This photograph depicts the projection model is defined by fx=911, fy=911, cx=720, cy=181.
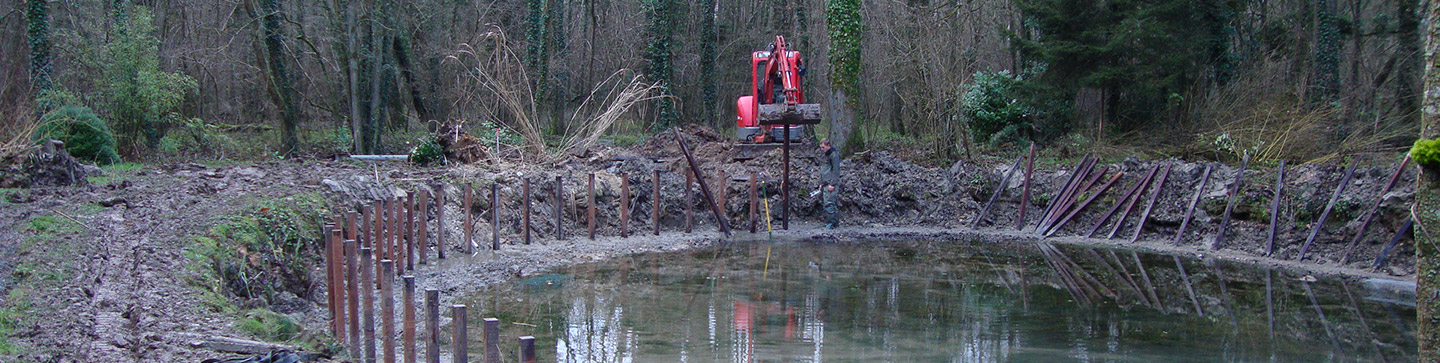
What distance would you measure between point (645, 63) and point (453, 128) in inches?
433

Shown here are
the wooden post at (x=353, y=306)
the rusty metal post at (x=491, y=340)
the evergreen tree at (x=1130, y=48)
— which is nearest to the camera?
the rusty metal post at (x=491, y=340)

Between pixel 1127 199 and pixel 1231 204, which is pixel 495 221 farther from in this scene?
pixel 1231 204

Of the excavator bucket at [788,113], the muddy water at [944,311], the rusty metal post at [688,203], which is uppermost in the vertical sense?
the excavator bucket at [788,113]

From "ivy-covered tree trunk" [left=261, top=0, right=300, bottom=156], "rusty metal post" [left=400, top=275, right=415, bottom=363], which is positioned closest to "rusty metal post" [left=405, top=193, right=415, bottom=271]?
"rusty metal post" [left=400, top=275, right=415, bottom=363]

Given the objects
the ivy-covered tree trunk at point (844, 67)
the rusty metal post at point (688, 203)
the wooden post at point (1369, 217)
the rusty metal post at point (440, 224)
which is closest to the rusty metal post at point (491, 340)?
the rusty metal post at point (440, 224)

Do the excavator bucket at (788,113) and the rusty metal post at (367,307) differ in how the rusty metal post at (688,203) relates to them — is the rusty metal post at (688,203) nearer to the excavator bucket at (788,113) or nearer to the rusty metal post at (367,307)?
the excavator bucket at (788,113)

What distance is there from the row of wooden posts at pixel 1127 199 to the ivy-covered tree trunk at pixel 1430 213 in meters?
6.56

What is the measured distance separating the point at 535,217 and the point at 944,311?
6558mm

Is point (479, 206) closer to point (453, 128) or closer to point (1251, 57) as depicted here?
point (453, 128)

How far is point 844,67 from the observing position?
17578 millimetres

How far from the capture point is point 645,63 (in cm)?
2623

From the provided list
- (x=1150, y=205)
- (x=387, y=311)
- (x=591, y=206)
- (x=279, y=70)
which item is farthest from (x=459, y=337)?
(x=279, y=70)

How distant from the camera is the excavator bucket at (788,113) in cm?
1377

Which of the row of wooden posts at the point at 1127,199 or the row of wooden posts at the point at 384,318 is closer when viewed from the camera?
the row of wooden posts at the point at 384,318
